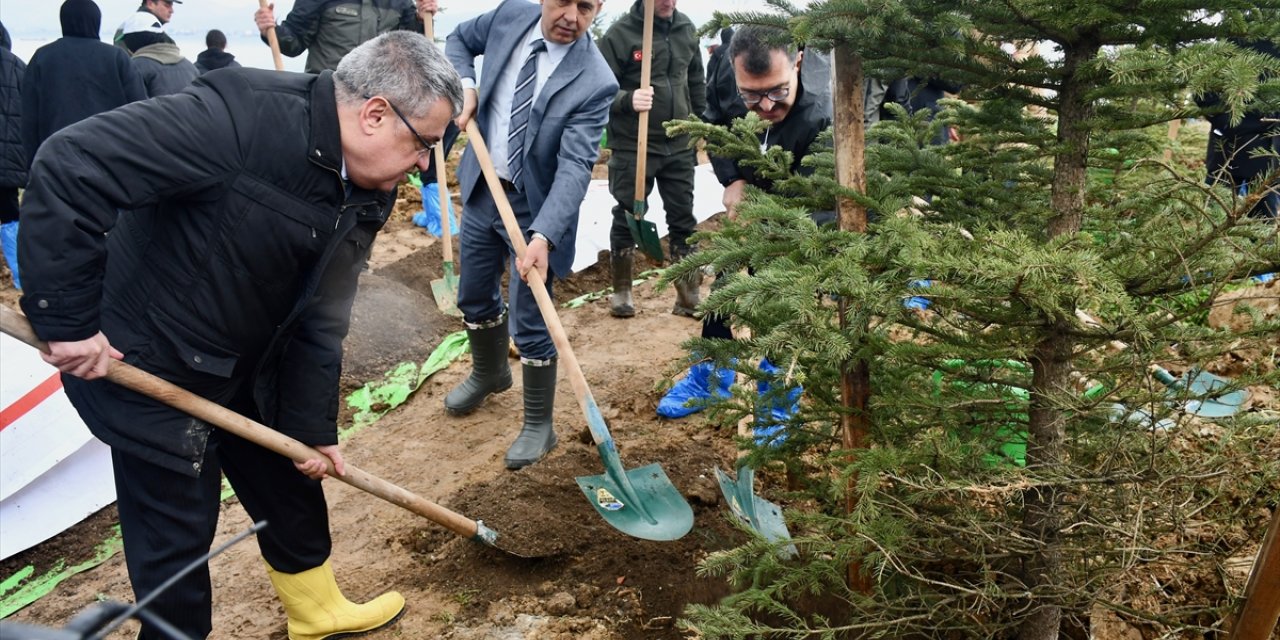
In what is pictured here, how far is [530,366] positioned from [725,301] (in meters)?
2.22

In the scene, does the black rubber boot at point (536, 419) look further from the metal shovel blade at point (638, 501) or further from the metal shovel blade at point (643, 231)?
the metal shovel blade at point (643, 231)

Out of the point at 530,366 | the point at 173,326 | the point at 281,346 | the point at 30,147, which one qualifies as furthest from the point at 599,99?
the point at 30,147

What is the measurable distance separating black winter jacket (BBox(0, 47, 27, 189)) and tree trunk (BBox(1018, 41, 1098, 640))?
641cm

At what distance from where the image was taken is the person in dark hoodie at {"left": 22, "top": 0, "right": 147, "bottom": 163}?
5.30 metres

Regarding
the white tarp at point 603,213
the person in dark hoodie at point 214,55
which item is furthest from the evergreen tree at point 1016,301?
the person in dark hoodie at point 214,55

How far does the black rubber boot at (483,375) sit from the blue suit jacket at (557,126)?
72 cm

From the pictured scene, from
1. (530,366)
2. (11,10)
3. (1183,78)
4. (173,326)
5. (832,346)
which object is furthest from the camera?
(11,10)

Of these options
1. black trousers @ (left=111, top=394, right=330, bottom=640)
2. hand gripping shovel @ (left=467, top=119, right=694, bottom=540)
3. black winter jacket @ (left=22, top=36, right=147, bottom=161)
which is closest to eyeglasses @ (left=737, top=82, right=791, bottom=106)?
hand gripping shovel @ (left=467, top=119, right=694, bottom=540)

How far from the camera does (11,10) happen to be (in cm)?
996

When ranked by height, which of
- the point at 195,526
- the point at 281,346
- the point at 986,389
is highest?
the point at 281,346

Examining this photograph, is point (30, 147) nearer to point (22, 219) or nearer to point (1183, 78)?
point (22, 219)

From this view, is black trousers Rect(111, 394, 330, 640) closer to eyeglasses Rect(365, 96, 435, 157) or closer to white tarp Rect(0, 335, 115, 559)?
eyeglasses Rect(365, 96, 435, 157)

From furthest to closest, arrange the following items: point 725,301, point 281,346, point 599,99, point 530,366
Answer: point 530,366 < point 599,99 < point 281,346 < point 725,301

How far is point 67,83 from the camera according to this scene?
17.4 feet
